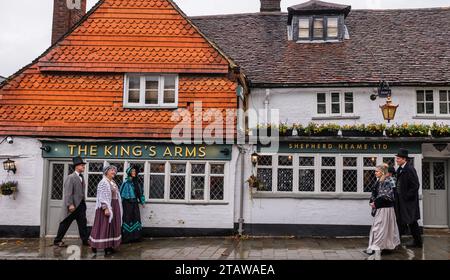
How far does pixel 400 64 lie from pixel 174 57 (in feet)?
27.0

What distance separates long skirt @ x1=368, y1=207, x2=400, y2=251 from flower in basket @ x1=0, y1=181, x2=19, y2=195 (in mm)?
10256

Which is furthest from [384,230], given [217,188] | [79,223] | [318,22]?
[318,22]

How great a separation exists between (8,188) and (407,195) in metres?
11.2

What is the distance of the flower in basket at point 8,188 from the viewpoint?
1289 centimetres

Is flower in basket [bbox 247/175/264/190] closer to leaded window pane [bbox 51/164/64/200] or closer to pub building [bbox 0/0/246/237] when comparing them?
pub building [bbox 0/0/246/237]

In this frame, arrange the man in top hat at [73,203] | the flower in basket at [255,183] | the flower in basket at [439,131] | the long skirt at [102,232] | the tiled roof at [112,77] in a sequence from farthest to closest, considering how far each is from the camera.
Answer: the tiled roof at [112,77], the flower in basket at [255,183], the flower in basket at [439,131], the man in top hat at [73,203], the long skirt at [102,232]

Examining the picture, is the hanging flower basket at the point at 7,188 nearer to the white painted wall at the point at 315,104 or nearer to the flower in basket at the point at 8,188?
the flower in basket at the point at 8,188

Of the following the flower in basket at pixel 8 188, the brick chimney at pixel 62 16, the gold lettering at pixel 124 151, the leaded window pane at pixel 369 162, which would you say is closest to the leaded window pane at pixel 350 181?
the leaded window pane at pixel 369 162

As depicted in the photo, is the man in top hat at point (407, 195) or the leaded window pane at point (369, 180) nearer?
the man in top hat at point (407, 195)

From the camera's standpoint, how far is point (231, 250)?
36.0ft

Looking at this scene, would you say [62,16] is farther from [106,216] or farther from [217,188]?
[106,216]

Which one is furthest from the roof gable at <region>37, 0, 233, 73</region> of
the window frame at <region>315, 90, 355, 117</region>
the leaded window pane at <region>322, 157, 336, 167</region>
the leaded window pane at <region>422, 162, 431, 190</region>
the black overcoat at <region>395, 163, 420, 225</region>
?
the leaded window pane at <region>422, 162, 431, 190</region>

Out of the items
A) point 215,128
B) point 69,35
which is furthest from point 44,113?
point 215,128

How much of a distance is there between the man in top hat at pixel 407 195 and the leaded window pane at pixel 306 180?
2.90m
